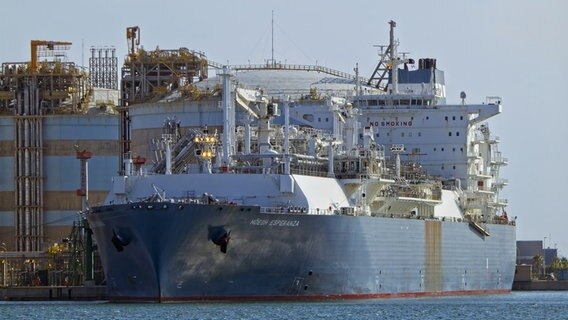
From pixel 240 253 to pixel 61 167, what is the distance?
124 ft

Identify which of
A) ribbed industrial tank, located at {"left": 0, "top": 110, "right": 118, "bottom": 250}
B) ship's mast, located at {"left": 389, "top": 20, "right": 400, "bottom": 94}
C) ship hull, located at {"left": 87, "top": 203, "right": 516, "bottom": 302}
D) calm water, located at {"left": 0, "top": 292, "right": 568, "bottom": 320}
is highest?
ship's mast, located at {"left": 389, "top": 20, "right": 400, "bottom": 94}

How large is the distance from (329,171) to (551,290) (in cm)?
3999

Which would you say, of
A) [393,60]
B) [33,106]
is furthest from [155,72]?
[393,60]

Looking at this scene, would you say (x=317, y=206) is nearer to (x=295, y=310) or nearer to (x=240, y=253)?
(x=240, y=253)

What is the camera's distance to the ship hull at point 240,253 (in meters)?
91.4

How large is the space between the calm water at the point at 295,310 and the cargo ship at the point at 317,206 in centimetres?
134

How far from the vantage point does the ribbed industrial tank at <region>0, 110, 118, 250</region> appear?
127 metres

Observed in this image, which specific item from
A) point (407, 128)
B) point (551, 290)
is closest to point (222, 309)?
point (407, 128)

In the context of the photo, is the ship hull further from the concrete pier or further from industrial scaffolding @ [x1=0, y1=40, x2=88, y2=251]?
industrial scaffolding @ [x1=0, y1=40, x2=88, y2=251]

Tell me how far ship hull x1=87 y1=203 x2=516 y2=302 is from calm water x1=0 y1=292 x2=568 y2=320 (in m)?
0.77

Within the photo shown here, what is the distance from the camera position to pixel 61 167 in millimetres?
128250

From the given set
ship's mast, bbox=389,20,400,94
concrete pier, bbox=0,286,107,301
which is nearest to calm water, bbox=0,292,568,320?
concrete pier, bbox=0,286,107,301

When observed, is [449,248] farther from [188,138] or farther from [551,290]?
[551,290]

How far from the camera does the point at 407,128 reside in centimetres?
11700
